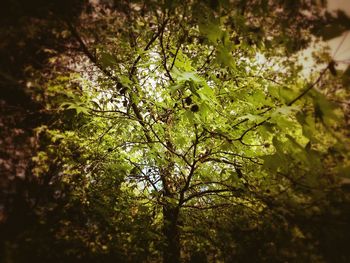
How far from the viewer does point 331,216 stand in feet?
5.20

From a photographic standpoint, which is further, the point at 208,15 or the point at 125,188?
the point at 125,188

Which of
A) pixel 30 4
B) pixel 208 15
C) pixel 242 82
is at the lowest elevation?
pixel 30 4

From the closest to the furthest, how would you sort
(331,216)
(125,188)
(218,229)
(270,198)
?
(331,216)
(270,198)
(218,229)
(125,188)

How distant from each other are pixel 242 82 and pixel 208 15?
97.3 inches

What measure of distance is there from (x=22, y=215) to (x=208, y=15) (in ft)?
6.88

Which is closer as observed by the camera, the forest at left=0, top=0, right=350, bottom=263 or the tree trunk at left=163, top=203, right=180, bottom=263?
the forest at left=0, top=0, right=350, bottom=263

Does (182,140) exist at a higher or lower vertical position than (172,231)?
higher

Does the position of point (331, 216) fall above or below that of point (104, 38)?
below

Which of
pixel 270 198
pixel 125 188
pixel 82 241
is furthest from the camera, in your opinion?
pixel 125 188

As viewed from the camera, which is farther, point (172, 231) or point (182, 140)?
point (172, 231)

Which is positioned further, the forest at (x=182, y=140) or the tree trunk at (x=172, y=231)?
the tree trunk at (x=172, y=231)

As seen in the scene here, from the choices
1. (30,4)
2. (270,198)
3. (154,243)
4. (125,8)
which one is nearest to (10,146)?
(30,4)

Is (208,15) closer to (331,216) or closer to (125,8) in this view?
(125,8)

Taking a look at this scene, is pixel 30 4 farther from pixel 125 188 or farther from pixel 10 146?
pixel 125 188
